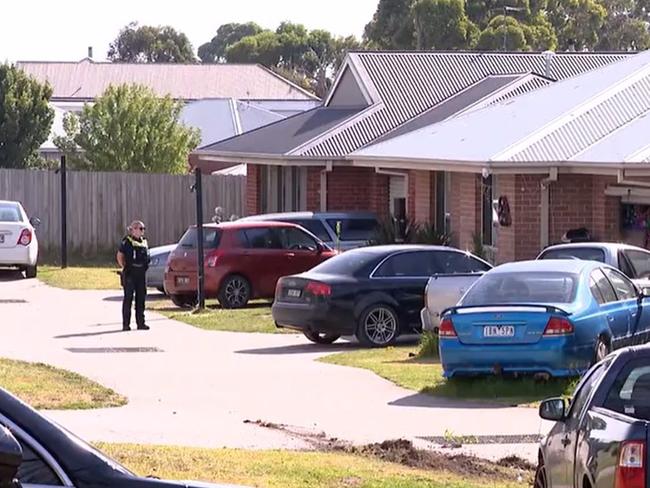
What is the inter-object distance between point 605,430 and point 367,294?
588 inches

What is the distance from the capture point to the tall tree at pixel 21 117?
2023 inches

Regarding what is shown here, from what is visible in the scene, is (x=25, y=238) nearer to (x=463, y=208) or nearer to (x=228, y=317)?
(x=228, y=317)

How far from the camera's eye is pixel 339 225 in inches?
1292

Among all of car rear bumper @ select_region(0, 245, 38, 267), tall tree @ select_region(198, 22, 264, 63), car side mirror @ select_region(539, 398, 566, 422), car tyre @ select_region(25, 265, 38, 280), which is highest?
tall tree @ select_region(198, 22, 264, 63)

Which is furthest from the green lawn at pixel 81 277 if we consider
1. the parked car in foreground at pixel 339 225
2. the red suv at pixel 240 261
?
the red suv at pixel 240 261

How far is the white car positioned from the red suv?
637cm

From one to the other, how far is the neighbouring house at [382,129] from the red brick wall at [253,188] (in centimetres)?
3

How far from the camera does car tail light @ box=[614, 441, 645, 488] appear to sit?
748 cm

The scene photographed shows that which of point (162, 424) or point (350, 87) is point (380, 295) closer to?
point (162, 424)

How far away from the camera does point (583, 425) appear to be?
29.0 ft

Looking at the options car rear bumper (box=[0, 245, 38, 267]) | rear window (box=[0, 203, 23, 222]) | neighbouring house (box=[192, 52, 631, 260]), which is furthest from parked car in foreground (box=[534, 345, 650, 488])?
rear window (box=[0, 203, 23, 222])

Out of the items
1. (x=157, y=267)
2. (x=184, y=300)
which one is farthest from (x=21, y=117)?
(x=184, y=300)

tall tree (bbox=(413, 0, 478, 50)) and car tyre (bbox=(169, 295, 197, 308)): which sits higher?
tall tree (bbox=(413, 0, 478, 50))

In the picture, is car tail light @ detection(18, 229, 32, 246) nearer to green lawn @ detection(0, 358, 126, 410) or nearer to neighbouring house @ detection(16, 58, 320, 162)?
green lawn @ detection(0, 358, 126, 410)
